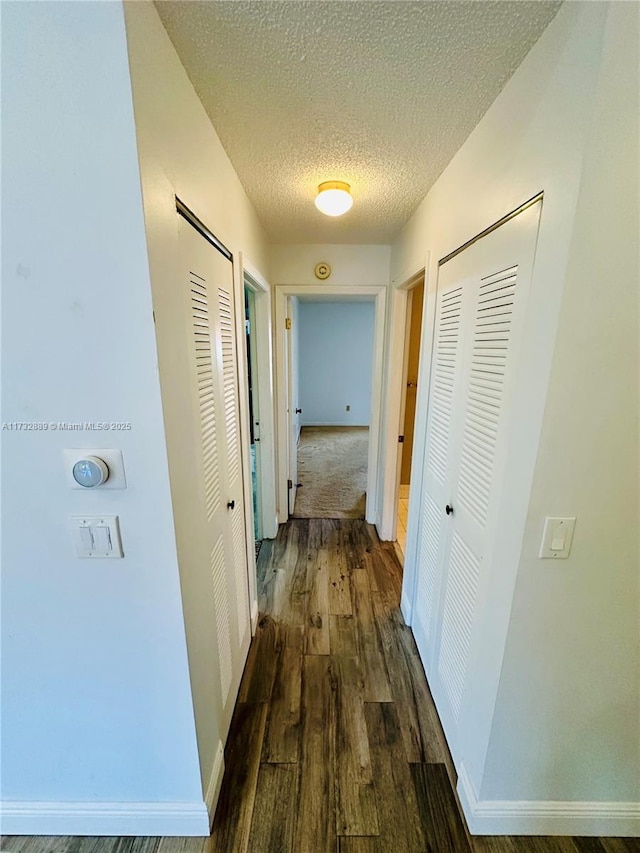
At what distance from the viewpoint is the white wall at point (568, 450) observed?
0.72 metres

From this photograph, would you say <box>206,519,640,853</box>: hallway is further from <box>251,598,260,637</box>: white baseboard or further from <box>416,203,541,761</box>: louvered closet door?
<box>416,203,541,761</box>: louvered closet door

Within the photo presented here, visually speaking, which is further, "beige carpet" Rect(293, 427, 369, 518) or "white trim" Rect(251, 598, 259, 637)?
"beige carpet" Rect(293, 427, 369, 518)

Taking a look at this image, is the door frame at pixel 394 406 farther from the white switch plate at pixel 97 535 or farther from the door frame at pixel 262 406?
the white switch plate at pixel 97 535

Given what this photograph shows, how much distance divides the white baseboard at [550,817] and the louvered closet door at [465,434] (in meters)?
0.19

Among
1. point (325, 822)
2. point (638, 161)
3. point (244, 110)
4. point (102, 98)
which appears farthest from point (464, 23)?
point (325, 822)

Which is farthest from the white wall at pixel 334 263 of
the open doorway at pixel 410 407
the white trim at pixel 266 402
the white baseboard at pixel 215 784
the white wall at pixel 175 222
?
the white baseboard at pixel 215 784

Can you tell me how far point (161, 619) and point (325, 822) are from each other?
94cm

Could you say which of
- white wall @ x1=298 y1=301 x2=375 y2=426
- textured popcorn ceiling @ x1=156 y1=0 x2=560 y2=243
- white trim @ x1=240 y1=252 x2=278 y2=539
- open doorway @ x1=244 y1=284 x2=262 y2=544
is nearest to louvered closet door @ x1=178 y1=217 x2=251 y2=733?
textured popcorn ceiling @ x1=156 y1=0 x2=560 y2=243

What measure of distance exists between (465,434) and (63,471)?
1258mm

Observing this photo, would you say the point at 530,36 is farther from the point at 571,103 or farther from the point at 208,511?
the point at 208,511

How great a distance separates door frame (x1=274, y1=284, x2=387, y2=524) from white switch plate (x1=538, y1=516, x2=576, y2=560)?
6.18 ft

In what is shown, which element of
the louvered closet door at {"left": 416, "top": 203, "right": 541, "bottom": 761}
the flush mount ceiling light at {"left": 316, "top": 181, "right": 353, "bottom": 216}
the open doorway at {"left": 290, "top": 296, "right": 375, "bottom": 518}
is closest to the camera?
the louvered closet door at {"left": 416, "top": 203, "right": 541, "bottom": 761}

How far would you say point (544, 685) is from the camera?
40.3 inches

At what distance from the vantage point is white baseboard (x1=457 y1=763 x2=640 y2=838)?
1116 mm
